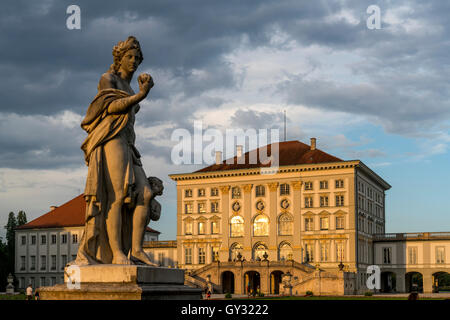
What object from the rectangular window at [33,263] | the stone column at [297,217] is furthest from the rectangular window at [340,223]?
the rectangular window at [33,263]

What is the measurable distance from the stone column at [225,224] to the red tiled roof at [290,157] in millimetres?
3032

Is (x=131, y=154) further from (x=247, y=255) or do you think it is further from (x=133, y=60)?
(x=247, y=255)

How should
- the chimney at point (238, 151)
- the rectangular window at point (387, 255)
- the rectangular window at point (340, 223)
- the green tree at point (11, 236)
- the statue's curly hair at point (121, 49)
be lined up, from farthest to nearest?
1. the green tree at point (11, 236)
2. the chimney at point (238, 151)
3. the rectangular window at point (387, 255)
4. the rectangular window at point (340, 223)
5. the statue's curly hair at point (121, 49)

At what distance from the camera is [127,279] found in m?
6.72

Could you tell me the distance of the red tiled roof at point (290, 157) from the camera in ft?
243

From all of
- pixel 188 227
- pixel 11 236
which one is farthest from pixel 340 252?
pixel 11 236

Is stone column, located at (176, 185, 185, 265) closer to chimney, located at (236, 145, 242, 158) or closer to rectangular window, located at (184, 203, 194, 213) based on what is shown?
rectangular window, located at (184, 203, 194, 213)

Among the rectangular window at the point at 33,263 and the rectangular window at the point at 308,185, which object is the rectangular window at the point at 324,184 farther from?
the rectangular window at the point at 33,263

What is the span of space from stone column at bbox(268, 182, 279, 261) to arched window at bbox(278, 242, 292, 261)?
59cm

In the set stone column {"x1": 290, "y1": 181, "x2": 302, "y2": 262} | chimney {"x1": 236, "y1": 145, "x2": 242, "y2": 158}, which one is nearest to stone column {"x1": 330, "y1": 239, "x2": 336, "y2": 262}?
stone column {"x1": 290, "y1": 181, "x2": 302, "y2": 262}

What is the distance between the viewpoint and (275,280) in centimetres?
6838

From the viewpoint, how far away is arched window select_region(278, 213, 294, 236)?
73.1 meters

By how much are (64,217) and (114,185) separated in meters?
81.0
